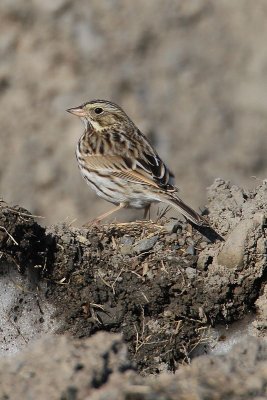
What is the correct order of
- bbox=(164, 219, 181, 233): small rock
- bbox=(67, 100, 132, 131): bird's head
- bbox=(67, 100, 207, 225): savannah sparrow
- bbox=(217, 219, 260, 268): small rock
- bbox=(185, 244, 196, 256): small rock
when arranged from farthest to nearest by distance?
1. bbox=(67, 100, 132, 131): bird's head
2. bbox=(67, 100, 207, 225): savannah sparrow
3. bbox=(164, 219, 181, 233): small rock
4. bbox=(185, 244, 196, 256): small rock
5. bbox=(217, 219, 260, 268): small rock

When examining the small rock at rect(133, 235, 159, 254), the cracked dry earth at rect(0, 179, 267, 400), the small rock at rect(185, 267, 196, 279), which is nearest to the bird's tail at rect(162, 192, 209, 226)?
the cracked dry earth at rect(0, 179, 267, 400)

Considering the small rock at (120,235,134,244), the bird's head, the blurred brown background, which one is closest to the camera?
the small rock at (120,235,134,244)

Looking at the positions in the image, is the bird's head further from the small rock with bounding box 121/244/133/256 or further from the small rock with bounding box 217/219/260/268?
the small rock with bounding box 217/219/260/268

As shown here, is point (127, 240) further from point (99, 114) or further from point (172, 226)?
point (99, 114)

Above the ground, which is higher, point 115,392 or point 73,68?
point 73,68

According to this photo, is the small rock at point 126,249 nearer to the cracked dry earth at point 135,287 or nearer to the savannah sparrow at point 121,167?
the cracked dry earth at point 135,287

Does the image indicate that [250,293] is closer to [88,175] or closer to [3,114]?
[88,175]

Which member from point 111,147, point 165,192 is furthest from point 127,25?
point 165,192

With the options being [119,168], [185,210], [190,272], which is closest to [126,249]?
[190,272]
